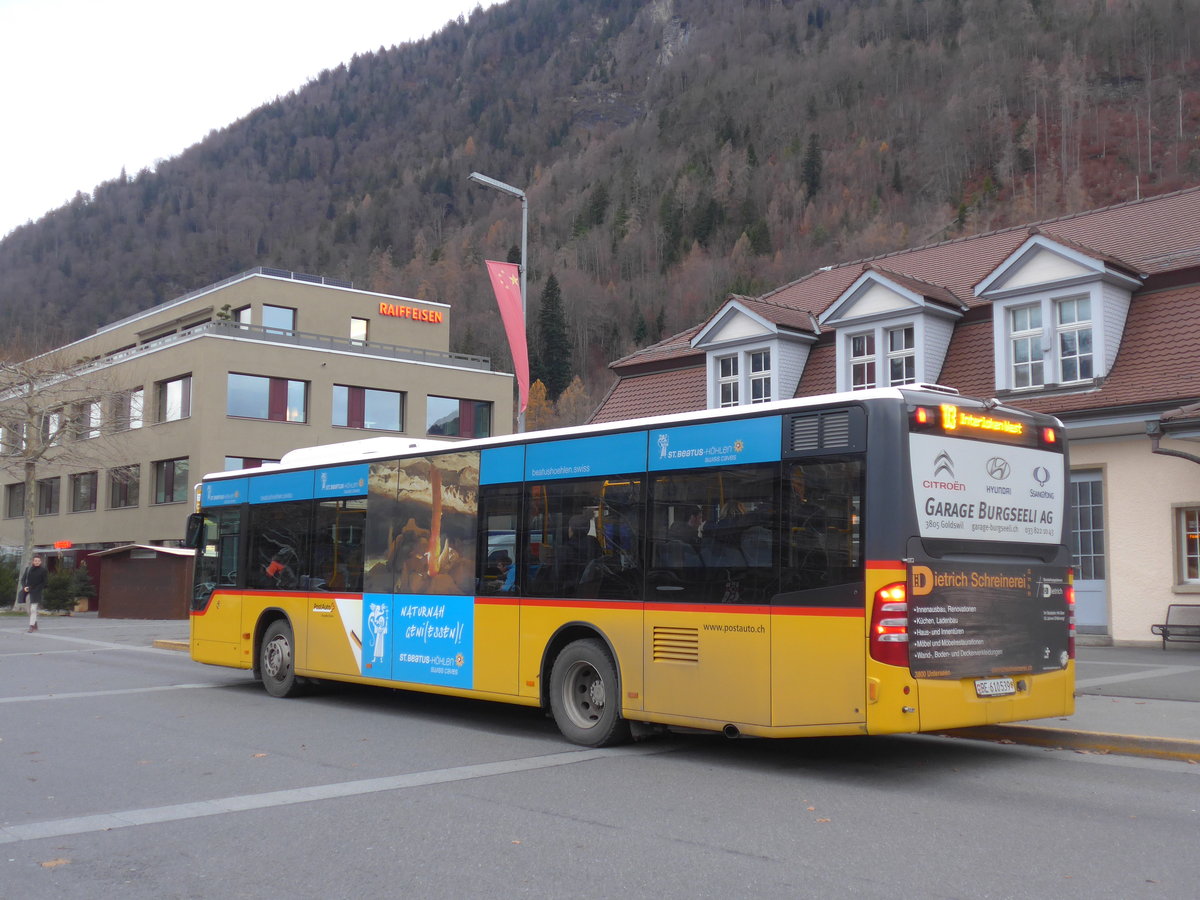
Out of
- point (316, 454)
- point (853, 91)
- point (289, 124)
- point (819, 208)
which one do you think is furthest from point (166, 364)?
point (289, 124)

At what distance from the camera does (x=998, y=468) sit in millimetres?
9102

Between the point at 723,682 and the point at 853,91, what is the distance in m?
146

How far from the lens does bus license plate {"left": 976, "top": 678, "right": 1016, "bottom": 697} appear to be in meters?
8.66

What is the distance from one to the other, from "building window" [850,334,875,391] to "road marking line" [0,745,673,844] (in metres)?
13.7

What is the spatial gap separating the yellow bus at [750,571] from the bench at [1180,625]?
9.16 m

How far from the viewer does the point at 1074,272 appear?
19141 mm

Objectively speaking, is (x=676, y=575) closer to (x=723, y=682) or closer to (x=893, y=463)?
(x=723, y=682)

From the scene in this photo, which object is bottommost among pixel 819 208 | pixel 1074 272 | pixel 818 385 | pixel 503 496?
pixel 503 496

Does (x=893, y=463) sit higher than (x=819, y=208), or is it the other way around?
(x=819, y=208)

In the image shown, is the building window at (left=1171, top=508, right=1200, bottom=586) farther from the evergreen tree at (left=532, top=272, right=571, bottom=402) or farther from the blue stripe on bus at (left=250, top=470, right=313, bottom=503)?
the evergreen tree at (left=532, top=272, right=571, bottom=402)

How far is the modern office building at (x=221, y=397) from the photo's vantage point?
47031mm

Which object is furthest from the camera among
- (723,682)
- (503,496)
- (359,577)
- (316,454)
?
(316,454)

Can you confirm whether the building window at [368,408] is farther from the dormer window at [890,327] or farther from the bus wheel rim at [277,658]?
the bus wheel rim at [277,658]

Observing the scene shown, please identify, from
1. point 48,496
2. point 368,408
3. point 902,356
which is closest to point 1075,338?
point 902,356
